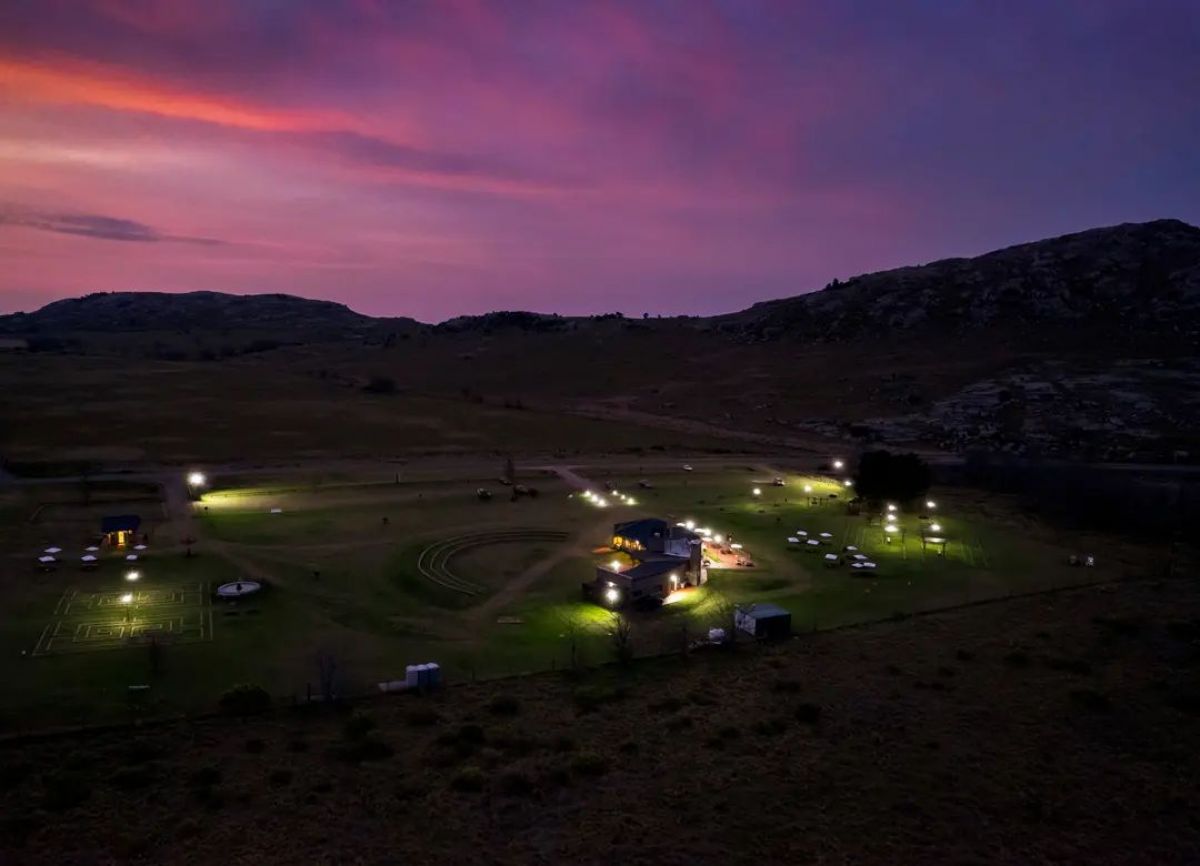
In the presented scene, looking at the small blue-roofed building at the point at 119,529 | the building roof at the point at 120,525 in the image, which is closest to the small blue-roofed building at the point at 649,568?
the building roof at the point at 120,525

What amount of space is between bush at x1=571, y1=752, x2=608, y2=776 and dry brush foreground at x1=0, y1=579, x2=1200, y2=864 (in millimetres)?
100

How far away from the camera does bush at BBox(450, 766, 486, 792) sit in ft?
89.9

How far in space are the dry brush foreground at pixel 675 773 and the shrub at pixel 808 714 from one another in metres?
0.06

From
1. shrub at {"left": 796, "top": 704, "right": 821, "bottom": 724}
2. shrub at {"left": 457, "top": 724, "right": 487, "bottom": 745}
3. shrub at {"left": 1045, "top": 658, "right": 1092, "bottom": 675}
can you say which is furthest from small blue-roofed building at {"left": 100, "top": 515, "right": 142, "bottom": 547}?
shrub at {"left": 1045, "top": 658, "right": 1092, "bottom": 675}

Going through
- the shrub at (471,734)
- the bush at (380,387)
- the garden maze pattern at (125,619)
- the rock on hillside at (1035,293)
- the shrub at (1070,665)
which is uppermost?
the rock on hillside at (1035,293)

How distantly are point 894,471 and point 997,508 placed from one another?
→ 11.9 metres

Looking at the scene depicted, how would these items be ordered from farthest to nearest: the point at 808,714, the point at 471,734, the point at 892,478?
the point at 892,478, the point at 808,714, the point at 471,734

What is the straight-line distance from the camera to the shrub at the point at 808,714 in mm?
32906

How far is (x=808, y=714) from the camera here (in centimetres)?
3306

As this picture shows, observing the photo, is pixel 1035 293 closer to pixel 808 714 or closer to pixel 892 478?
pixel 892 478

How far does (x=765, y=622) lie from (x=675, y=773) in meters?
14.4

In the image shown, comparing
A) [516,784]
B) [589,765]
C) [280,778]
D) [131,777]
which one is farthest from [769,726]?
[131,777]

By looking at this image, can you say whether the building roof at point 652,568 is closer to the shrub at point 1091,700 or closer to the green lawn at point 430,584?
the green lawn at point 430,584

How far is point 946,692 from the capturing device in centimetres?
3578
